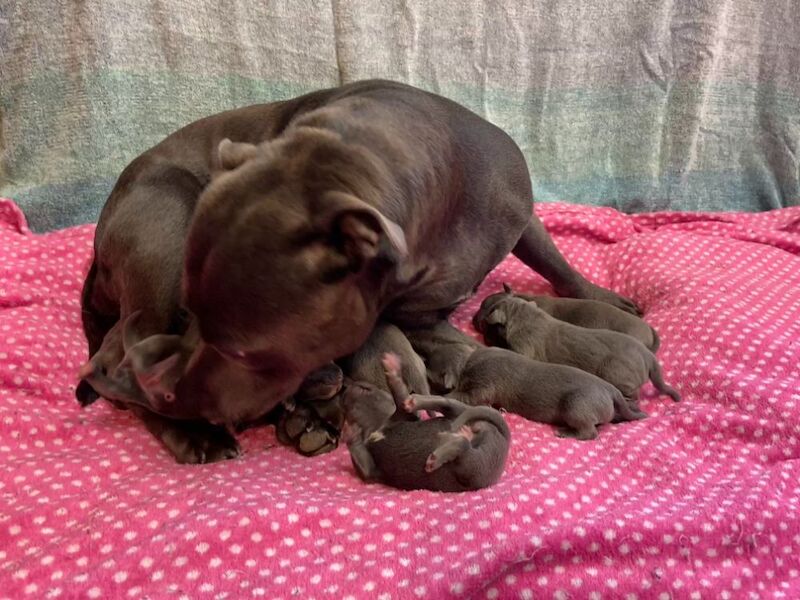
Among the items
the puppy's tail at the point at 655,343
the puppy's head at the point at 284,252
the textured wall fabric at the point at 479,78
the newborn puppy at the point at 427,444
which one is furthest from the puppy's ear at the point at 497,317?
the textured wall fabric at the point at 479,78

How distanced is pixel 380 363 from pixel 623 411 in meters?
0.58

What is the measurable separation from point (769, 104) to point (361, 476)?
2.50 meters

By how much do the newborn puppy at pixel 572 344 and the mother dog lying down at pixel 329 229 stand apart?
0.30 metres

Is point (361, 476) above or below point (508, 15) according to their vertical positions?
below

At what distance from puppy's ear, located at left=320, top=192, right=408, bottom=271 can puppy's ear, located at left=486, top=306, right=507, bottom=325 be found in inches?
32.4

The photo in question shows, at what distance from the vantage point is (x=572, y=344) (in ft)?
6.40

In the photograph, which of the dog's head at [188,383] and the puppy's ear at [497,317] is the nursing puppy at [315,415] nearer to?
the dog's head at [188,383]

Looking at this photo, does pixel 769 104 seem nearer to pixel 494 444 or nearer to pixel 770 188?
pixel 770 188

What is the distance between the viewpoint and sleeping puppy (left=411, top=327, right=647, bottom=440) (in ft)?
5.44

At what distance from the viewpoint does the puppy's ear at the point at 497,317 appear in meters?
2.11

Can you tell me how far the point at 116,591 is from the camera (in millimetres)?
1169

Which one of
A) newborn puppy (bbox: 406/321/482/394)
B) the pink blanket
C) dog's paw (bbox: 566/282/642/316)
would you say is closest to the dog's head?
the pink blanket

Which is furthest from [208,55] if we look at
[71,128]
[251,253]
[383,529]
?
[383,529]

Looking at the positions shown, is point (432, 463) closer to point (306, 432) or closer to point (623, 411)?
point (306, 432)
